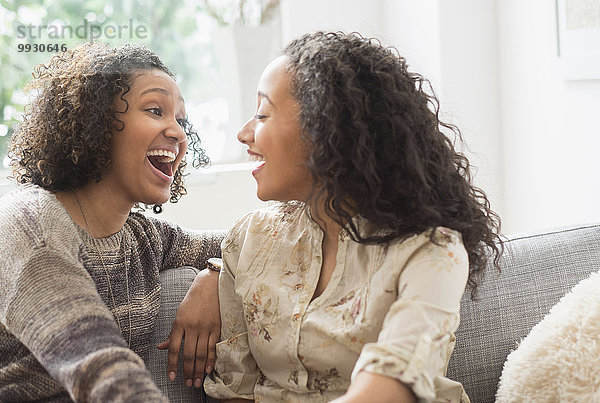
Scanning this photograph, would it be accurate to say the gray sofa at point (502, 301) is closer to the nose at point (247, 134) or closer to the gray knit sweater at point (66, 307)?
the gray knit sweater at point (66, 307)

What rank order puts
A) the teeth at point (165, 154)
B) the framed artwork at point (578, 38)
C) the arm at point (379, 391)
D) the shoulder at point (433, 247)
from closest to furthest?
the arm at point (379, 391)
the shoulder at point (433, 247)
the teeth at point (165, 154)
the framed artwork at point (578, 38)

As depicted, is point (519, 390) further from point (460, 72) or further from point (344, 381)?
point (460, 72)

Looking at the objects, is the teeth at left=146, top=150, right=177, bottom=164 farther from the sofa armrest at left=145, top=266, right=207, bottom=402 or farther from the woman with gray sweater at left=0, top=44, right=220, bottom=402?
the sofa armrest at left=145, top=266, right=207, bottom=402

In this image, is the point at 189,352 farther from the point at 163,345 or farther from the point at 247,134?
the point at 247,134

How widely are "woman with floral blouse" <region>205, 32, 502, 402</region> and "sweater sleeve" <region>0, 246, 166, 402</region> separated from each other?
32 cm

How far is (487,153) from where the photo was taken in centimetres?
298

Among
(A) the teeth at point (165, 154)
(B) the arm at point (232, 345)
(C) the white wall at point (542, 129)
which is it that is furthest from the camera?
(C) the white wall at point (542, 129)

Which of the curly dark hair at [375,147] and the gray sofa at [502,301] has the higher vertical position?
the curly dark hair at [375,147]

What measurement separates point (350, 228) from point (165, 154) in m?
0.48

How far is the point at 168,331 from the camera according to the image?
171 cm

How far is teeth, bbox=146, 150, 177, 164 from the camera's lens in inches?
65.4

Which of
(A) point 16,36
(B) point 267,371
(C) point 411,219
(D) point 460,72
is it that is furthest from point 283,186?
(A) point 16,36

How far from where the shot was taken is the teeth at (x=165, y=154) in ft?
5.45

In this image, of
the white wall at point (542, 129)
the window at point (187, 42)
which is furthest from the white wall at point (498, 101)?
the window at point (187, 42)
